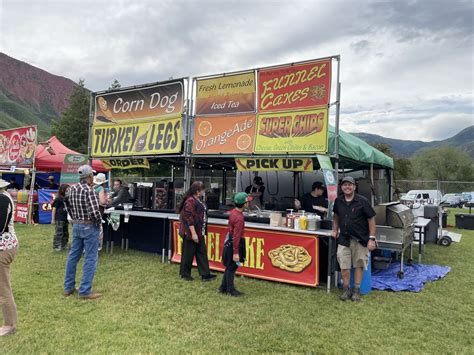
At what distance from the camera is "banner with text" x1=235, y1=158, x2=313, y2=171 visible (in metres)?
5.80

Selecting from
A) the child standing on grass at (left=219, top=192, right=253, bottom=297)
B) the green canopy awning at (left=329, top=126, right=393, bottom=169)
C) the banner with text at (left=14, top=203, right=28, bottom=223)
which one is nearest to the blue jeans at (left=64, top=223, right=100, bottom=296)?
the child standing on grass at (left=219, top=192, right=253, bottom=297)

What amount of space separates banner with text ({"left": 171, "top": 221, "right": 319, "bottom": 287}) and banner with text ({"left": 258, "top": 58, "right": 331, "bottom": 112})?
7.27ft

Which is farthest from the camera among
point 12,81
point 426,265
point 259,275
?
point 12,81

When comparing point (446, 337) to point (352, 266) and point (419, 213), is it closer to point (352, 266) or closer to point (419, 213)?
point (352, 266)

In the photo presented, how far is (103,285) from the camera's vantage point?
529cm

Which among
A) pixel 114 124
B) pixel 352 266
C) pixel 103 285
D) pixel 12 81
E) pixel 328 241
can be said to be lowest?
pixel 103 285

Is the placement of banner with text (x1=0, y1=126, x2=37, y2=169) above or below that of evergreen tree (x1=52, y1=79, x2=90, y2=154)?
below

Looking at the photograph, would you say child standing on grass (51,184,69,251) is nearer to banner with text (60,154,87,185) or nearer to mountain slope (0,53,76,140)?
banner with text (60,154,87,185)

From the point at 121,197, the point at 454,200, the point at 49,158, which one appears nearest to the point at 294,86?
the point at 121,197

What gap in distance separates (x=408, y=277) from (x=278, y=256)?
240cm

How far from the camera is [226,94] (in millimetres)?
6613

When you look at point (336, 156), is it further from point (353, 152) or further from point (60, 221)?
point (60, 221)

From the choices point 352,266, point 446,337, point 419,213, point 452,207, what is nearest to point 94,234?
point 352,266

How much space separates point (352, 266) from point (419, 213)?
6.03m
